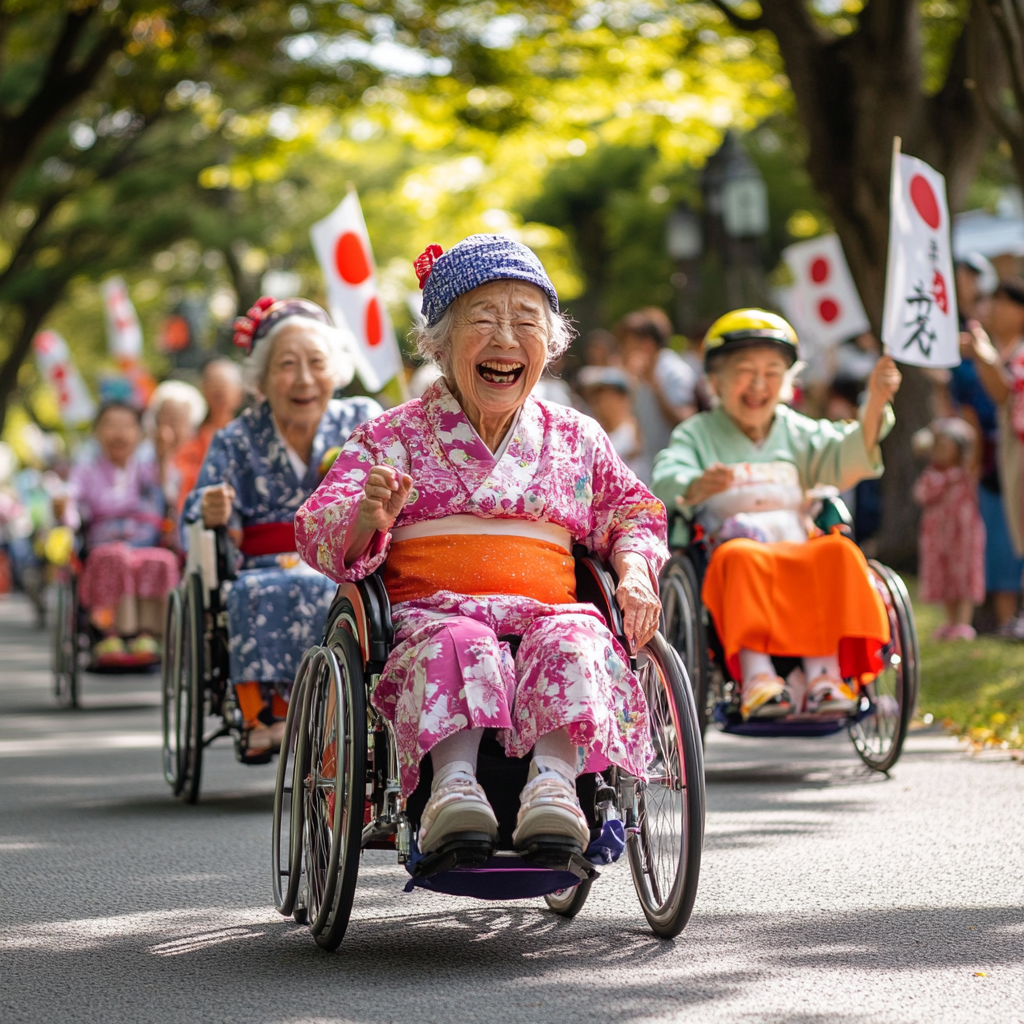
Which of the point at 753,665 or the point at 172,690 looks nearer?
the point at 753,665

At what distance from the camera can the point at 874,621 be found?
644cm

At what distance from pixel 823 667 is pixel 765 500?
0.75m

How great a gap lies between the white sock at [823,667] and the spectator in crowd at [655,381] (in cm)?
511

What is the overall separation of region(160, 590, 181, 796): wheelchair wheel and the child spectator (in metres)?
5.21

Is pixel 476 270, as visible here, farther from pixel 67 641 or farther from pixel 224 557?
pixel 67 641

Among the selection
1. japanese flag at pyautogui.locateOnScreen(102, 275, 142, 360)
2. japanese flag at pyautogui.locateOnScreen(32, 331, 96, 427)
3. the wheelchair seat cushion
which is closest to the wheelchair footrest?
the wheelchair seat cushion

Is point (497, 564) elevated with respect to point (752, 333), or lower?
lower

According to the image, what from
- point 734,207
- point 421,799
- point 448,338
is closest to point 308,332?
point 448,338

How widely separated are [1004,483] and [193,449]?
447 cm

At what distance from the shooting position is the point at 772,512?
273 inches

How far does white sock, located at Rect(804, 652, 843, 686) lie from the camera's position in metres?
6.50

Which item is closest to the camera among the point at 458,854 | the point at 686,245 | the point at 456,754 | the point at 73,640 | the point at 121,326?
the point at 458,854

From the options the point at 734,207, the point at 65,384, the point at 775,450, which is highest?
the point at 734,207

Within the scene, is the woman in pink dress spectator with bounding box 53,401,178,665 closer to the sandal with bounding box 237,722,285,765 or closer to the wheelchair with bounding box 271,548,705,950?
the sandal with bounding box 237,722,285,765
